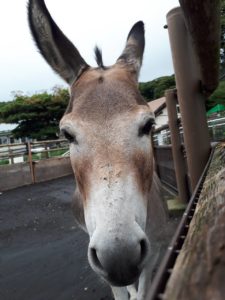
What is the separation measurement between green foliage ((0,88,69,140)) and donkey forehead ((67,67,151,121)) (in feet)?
82.2

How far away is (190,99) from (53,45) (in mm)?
1560

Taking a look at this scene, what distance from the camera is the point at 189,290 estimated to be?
0.46 m

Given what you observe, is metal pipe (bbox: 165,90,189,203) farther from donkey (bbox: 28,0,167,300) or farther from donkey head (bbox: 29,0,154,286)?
donkey head (bbox: 29,0,154,286)

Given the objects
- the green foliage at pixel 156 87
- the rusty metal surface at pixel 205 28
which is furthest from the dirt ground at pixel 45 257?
the green foliage at pixel 156 87

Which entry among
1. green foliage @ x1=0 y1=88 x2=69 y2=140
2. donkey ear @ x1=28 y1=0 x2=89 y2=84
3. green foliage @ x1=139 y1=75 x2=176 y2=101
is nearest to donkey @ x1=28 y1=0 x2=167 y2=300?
donkey ear @ x1=28 y1=0 x2=89 y2=84

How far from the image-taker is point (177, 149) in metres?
4.68

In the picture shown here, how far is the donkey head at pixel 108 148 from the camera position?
5.07ft

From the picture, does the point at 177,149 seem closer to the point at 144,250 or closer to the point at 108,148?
the point at 108,148

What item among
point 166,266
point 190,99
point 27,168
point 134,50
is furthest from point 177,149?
point 27,168

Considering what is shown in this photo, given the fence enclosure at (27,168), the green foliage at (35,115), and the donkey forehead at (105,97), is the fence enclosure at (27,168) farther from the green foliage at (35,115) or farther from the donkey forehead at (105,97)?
the donkey forehead at (105,97)

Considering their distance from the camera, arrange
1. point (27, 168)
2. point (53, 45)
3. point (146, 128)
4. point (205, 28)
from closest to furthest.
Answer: point (205, 28), point (146, 128), point (53, 45), point (27, 168)

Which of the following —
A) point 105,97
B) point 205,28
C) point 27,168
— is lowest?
point 27,168

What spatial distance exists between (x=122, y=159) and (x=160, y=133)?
21.1 feet

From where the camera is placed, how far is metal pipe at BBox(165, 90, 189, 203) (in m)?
4.57
